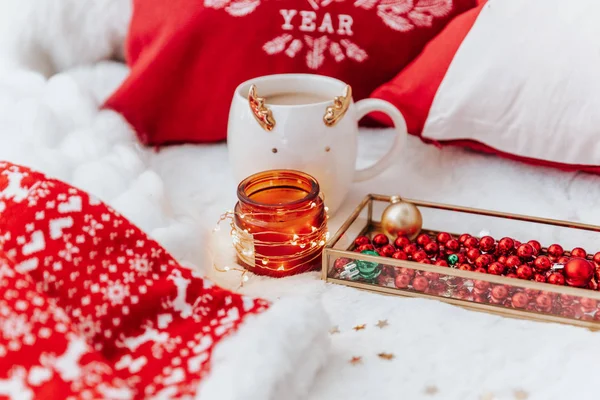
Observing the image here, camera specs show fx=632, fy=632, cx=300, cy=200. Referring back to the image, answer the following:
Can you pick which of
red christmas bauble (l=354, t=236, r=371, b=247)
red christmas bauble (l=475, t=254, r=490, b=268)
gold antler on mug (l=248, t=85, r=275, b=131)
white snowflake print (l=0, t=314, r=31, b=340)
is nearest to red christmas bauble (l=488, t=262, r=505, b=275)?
red christmas bauble (l=475, t=254, r=490, b=268)

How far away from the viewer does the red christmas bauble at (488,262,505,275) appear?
513 millimetres

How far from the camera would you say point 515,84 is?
0.63m

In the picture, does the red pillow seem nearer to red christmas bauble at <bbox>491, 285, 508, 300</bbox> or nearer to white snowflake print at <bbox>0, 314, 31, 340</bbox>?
red christmas bauble at <bbox>491, 285, 508, 300</bbox>

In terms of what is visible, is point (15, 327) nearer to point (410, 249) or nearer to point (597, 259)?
point (410, 249)

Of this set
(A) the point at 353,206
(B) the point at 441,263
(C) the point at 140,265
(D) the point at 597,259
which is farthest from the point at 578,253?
(C) the point at 140,265

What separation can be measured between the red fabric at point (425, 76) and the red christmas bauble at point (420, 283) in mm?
256

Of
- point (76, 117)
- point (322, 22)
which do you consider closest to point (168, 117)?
point (76, 117)

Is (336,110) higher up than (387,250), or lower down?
higher up

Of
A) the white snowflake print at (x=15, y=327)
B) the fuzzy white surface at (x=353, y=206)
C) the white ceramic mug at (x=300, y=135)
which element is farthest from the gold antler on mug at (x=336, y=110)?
the white snowflake print at (x=15, y=327)

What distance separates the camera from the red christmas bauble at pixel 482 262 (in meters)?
0.52

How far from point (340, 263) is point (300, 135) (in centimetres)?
13

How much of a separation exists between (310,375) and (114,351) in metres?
0.12

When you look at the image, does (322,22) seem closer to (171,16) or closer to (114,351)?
(171,16)

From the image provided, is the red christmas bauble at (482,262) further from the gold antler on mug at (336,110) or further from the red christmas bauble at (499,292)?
the gold antler on mug at (336,110)
